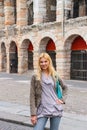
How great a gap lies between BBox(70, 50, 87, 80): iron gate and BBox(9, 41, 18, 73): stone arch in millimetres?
12063

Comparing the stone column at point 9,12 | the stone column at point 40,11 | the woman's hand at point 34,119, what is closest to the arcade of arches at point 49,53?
the stone column at point 40,11

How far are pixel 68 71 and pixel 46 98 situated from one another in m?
27.2

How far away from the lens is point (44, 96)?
21.3 ft

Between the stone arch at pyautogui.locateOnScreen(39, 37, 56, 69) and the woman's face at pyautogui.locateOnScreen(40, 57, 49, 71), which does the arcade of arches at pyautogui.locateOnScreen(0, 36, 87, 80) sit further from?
the woman's face at pyautogui.locateOnScreen(40, 57, 49, 71)

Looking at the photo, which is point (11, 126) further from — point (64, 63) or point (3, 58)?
point (3, 58)

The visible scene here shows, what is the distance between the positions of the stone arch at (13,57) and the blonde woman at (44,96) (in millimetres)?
38059

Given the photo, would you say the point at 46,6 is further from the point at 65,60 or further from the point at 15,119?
the point at 15,119

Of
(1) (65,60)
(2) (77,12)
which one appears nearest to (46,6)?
(2) (77,12)

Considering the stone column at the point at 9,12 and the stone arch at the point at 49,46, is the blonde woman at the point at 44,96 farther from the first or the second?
the stone column at the point at 9,12

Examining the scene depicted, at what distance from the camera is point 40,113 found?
643 cm

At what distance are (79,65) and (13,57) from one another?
13296 mm

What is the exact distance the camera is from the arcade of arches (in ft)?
108

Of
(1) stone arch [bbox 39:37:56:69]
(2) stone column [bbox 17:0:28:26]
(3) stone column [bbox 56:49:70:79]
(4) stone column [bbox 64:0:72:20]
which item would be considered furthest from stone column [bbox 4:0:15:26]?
(3) stone column [bbox 56:49:70:79]

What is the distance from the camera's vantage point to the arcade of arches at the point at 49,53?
32969mm
